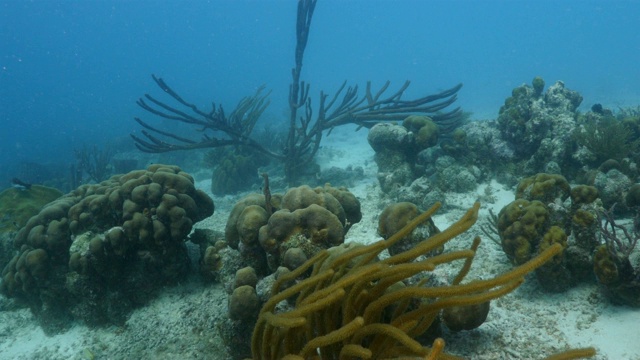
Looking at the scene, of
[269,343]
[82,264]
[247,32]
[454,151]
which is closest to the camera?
[269,343]

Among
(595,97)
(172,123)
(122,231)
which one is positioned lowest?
(122,231)

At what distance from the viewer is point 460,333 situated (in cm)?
287

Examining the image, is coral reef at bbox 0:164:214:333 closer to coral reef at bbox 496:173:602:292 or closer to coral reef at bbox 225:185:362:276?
coral reef at bbox 225:185:362:276

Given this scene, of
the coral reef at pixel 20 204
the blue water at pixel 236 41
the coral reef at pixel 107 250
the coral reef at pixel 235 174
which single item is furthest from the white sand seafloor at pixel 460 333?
the blue water at pixel 236 41

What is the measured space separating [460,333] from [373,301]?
142 centimetres

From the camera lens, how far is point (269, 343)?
206cm

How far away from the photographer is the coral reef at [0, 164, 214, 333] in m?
4.32

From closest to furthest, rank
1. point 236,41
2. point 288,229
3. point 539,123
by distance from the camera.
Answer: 1. point 288,229
2. point 539,123
3. point 236,41

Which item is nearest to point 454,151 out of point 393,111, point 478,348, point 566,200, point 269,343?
point 393,111

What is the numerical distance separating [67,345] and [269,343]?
3.94 metres

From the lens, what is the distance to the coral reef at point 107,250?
4.32 metres

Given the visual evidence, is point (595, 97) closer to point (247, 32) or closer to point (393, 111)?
point (393, 111)

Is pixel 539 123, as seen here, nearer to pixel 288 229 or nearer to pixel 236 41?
pixel 288 229

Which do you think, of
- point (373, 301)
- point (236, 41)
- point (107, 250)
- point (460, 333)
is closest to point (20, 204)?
point (107, 250)
